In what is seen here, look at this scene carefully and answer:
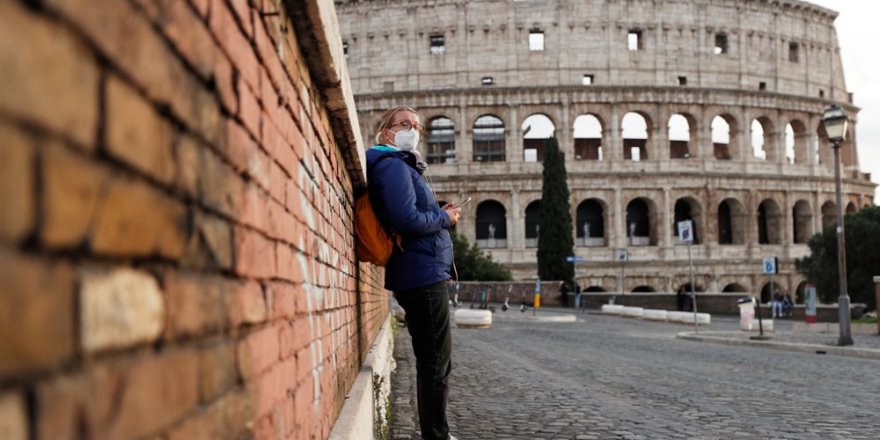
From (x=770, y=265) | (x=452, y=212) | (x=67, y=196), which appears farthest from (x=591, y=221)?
(x=67, y=196)

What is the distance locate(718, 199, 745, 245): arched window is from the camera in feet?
157

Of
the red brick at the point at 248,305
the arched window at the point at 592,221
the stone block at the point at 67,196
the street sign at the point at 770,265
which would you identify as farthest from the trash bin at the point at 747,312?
the arched window at the point at 592,221

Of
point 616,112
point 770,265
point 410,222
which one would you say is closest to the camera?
point 410,222

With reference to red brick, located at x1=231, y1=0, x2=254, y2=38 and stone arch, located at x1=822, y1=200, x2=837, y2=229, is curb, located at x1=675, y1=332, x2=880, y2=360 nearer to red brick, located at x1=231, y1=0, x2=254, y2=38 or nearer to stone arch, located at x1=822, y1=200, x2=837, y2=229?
red brick, located at x1=231, y1=0, x2=254, y2=38

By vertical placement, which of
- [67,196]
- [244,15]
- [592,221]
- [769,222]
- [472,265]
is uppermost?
[592,221]

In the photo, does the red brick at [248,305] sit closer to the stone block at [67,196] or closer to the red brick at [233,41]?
the red brick at [233,41]

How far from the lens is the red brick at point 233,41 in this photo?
1.38 metres

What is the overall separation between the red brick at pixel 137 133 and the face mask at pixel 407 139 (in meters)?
3.33

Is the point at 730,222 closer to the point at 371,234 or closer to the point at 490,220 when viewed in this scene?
the point at 490,220

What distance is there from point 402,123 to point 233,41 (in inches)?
119

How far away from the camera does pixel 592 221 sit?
48.1m

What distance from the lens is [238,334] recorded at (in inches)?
58.9

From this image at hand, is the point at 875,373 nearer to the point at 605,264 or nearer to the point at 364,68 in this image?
the point at 605,264

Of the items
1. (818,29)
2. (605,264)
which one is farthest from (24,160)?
(818,29)
